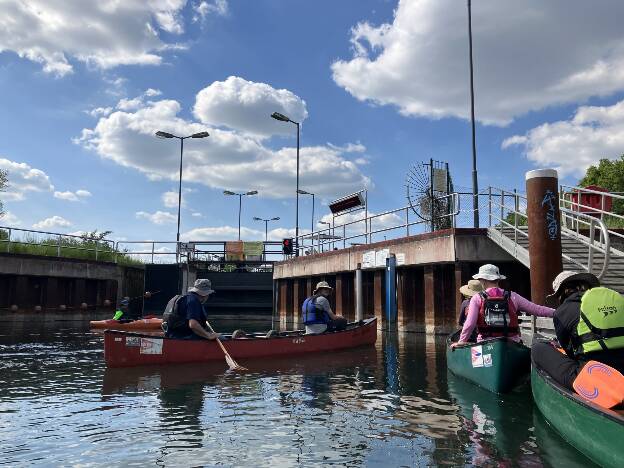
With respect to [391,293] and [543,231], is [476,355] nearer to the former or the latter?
[543,231]

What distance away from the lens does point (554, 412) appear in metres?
6.20

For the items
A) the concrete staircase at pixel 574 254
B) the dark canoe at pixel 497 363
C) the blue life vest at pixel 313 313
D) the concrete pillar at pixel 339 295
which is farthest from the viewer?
the concrete pillar at pixel 339 295

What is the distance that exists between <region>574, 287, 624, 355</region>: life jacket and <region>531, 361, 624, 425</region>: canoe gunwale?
0.50m

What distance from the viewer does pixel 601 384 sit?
5.13m

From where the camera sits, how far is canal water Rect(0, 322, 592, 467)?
18.9 feet

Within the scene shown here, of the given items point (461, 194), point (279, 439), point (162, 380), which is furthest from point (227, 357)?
point (461, 194)

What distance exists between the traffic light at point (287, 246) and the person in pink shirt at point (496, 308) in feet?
77.7

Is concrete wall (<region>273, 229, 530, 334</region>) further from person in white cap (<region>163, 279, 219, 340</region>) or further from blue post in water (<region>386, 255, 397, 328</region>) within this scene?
person in white cap (<region>163, 279, 219, 340</region>)

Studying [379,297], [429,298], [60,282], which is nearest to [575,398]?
[429,298]

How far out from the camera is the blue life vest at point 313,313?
1452 centimetres

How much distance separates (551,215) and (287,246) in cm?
2159

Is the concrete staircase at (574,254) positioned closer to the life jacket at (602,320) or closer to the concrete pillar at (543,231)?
the concrete pillar at (543,231)

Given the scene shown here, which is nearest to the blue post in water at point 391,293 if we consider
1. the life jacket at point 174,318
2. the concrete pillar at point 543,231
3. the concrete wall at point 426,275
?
the concrete wall at point 426,275

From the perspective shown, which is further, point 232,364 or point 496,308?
point 232,364
